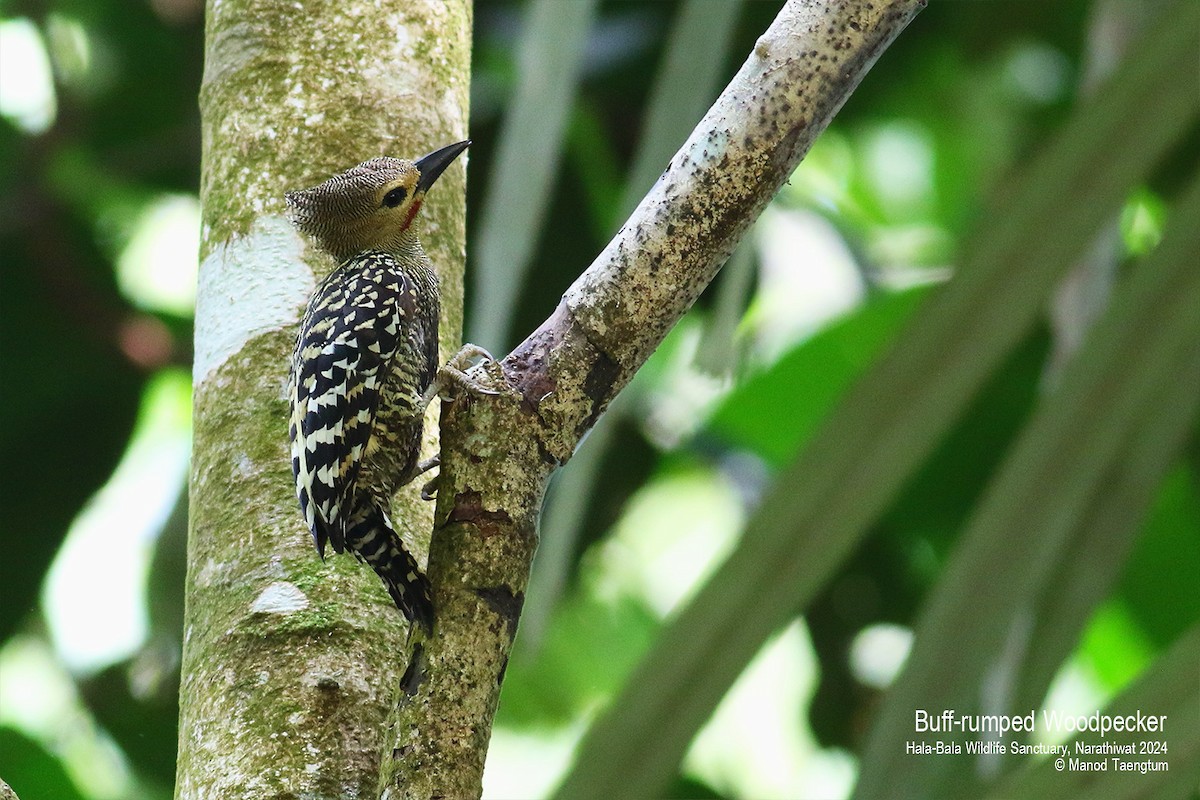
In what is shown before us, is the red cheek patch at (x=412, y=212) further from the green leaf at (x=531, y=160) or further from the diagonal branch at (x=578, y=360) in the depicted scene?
the green leaf at (x=531, y=160)

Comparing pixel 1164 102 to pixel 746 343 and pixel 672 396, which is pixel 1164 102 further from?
pixel 672 396

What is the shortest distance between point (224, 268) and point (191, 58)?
389cm

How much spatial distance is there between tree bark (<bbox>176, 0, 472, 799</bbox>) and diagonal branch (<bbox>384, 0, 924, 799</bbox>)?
0.93 feet

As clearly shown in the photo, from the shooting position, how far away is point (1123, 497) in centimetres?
63

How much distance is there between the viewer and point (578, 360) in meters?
1.86

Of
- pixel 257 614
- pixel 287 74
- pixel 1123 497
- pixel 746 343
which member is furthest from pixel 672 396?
pixel 1123 497

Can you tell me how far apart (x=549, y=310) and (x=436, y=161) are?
9.09ft

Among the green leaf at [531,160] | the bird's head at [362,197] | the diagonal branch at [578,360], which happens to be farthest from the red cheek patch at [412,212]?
the green leaf at [531,160]

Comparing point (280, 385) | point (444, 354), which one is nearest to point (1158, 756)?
point (280, 385)

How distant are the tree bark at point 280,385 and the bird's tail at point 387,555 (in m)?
0.05

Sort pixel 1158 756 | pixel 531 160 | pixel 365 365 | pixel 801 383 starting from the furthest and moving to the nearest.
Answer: pixel 801 383
pixel 365 365
pixel 531 160
pixel 1158 756

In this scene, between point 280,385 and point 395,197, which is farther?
point 395,197

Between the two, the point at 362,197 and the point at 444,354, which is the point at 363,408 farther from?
the point at 362,197

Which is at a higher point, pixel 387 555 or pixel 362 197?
pixel 362 197
